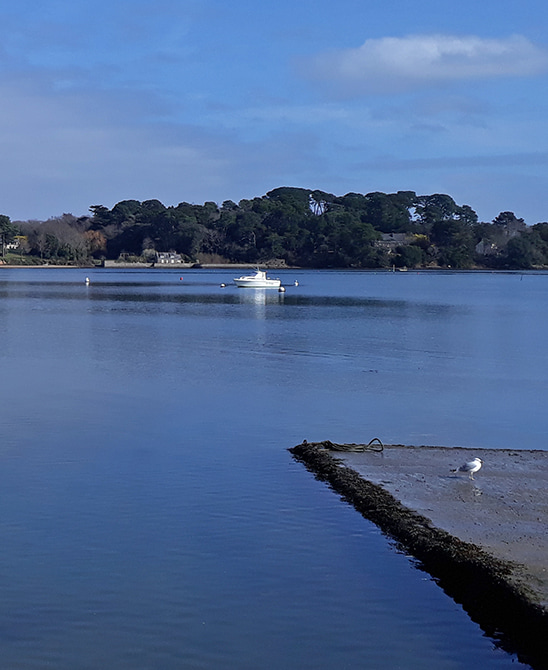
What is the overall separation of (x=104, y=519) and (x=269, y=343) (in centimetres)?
2538

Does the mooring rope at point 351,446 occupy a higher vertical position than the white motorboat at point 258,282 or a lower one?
lower

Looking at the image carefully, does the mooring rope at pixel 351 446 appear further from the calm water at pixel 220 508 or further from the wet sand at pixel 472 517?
the calm water at pixel 220 508

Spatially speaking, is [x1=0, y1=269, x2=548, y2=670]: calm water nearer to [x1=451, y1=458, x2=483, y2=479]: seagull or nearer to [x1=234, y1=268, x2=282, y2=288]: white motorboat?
[x1=451, y1=458, x2=483, y2=479]: seagull

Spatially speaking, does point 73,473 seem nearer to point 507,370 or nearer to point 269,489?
point 269,489

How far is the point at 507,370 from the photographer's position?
1142 inches

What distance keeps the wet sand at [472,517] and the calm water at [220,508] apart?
262 millimetres

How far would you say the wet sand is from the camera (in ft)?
29.7

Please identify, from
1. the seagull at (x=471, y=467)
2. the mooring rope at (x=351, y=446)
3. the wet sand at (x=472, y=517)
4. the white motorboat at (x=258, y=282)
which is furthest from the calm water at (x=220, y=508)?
the white motorboat at (x=258, y=282)

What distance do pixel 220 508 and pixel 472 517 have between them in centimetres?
344

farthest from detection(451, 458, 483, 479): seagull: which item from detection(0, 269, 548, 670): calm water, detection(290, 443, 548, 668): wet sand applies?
detection(0, 269, 548, 670): calm water

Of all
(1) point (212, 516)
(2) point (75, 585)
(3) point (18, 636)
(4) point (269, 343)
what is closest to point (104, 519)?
(1) point (212, 516)

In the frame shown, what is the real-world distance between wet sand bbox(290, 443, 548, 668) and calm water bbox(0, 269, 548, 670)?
0.26 metres

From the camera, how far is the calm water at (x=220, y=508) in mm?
8812

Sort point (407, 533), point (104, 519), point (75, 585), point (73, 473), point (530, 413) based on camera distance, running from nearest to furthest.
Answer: point (75, 585)
point (407, 533)
point (104, 519)
point (73, 473)
point (530, 413)
